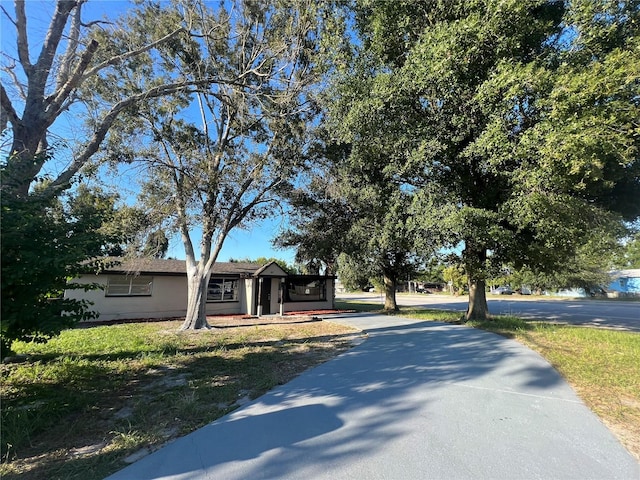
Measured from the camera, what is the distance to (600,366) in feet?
21.2

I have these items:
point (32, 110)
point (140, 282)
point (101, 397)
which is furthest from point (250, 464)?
Result: point (140, 282)

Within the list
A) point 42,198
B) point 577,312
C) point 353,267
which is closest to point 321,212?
point 353,267

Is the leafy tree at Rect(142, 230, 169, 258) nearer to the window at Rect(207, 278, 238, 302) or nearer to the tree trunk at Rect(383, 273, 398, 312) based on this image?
the window at Rect(207, 278, 238, 302)

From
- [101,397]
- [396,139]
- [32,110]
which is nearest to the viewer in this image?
[101,397]

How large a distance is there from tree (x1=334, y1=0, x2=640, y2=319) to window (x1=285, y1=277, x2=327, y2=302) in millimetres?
10994

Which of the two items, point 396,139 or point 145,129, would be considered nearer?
point 396,139

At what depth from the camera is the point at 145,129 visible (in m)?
11.5

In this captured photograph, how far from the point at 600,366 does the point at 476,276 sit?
20.6 feet

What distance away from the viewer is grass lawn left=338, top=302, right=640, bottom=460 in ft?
13.3

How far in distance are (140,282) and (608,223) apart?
18.8 meters

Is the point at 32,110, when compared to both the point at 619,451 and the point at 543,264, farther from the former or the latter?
the point at 543,264

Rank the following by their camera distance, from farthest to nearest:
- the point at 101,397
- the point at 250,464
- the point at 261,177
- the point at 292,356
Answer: the point at 261,177
the point at 292,356
the point at 101,397
the point at 250,464

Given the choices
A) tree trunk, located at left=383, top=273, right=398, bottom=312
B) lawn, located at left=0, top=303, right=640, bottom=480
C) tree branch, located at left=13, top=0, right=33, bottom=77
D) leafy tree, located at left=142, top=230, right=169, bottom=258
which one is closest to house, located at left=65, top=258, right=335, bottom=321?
leafy tree, located at left=142, top=230, right=169, bottom=258

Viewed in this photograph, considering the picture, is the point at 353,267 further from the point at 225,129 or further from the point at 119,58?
the point at 119,58
